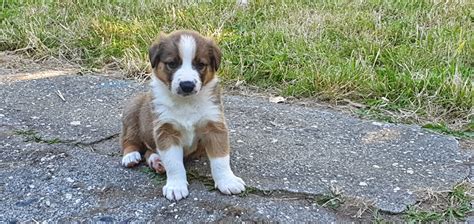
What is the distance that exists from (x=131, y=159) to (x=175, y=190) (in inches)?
18.2

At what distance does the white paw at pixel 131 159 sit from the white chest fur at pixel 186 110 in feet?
1.22

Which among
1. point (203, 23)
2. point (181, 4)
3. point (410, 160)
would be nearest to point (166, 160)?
point (410, 160)

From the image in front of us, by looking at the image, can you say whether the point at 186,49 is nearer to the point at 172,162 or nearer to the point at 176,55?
the point at 176,55

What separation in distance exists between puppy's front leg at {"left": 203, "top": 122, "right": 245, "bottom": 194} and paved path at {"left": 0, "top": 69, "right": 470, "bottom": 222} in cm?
6

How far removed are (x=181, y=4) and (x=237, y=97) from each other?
89.1 inches

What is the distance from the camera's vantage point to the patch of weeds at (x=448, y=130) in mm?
4078

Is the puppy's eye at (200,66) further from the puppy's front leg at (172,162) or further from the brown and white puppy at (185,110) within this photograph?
the puppy's front leg at (172,162)

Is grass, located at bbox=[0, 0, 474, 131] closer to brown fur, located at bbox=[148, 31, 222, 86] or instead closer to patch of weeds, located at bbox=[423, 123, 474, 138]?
patch of weeds, located at bbox=[423, 123, 474, 138]

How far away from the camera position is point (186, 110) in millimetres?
3219

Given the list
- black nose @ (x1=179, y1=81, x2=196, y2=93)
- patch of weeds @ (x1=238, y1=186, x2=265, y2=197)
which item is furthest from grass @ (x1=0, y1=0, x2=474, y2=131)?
black nose @ (x1=179, y1=81, x2=196, y2=93)

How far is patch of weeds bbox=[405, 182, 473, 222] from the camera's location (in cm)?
306

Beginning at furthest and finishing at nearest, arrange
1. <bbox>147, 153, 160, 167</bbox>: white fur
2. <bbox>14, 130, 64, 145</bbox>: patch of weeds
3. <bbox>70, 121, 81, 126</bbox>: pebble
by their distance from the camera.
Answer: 1. <bbox>70, 121, 81, 126</bbox>: pebble
2. <bbox>14, 130, 64, 145</bbox>: patch of weeds
3. <bbox>147, 153, 160, 167</bbox>: white fur

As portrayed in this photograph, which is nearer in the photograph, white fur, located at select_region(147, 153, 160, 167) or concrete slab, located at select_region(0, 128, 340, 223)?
concrete slab, located at select_region(0, 128, 340, 223)

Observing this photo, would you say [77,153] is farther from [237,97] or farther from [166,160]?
[237,97]
